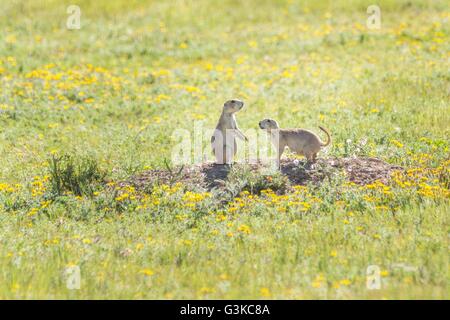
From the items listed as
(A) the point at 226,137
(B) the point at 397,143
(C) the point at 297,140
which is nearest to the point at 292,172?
(C) the point at 297,140

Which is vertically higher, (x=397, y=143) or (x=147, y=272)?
(x=397, y=143)

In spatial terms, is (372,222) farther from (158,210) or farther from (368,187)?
(158,210)

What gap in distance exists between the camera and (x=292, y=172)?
11180 mm

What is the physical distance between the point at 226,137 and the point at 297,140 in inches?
44.3

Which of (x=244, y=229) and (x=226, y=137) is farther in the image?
(x=226, y=137)

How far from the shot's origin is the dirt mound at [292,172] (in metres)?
10.9

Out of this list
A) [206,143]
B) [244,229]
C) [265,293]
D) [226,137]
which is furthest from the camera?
[206,143]

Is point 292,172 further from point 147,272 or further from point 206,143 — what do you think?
point 147,272

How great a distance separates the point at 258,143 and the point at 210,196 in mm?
3384

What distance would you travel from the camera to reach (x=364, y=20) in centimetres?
2277

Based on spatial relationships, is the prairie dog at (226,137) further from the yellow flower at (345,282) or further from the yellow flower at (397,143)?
the yellow flower at (345,282)

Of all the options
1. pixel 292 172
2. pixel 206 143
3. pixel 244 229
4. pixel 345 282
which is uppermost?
pixel 206 143

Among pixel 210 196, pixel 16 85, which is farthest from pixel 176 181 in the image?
pixel 16 85

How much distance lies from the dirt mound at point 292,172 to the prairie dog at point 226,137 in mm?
189
